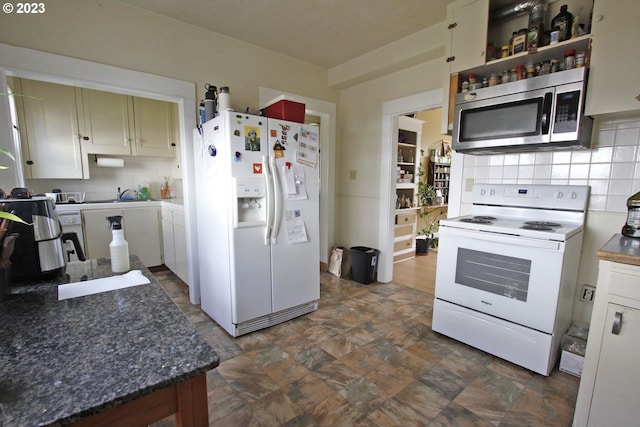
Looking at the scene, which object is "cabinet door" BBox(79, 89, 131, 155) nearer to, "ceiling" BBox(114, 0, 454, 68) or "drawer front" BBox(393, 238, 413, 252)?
"ceiling" BBox(114, 0, 454, 68)

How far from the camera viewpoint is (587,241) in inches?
78.5

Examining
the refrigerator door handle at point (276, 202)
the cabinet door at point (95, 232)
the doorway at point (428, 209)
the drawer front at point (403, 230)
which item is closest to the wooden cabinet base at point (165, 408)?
the refrigerator door handle at point (276, 202)

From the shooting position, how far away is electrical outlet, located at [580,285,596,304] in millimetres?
1989

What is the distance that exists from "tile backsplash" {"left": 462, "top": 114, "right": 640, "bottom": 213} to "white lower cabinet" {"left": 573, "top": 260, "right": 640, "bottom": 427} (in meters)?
0.96

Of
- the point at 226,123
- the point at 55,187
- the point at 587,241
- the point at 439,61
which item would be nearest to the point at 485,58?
the point at 439,61

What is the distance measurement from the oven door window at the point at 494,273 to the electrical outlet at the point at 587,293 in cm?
60

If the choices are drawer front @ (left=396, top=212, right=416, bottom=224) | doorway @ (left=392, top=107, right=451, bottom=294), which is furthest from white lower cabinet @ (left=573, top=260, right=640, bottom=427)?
drawer front @ (left=396, top=212, right=416, bottom=224)

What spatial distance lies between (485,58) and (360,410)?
2389 mm

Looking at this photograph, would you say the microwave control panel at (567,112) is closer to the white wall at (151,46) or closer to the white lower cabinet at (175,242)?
the white wall at (151,46)

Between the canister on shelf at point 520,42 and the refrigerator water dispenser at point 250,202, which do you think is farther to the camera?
the refrigerator water dispenser at point 250,202

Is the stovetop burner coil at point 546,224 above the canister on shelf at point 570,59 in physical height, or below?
below

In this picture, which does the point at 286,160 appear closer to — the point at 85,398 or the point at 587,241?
the point at 85,398

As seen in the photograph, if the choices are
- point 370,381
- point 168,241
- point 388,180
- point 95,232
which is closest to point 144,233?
point 168,241

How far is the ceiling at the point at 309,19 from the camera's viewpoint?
7.41ft
